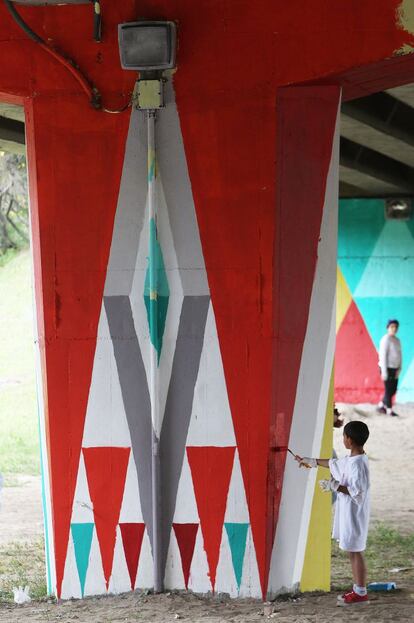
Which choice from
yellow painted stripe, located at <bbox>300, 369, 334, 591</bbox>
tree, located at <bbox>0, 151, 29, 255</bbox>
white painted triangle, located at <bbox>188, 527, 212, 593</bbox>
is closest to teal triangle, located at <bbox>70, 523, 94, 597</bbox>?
white painted triangle, located at <bbox>188, 527, 212, 593</bbox>

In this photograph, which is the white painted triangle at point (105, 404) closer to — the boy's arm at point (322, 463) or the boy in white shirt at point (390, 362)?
the boy's arm at point (322, 463)

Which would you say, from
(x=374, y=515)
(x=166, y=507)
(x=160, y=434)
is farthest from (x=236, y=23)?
(x=374, y=515)

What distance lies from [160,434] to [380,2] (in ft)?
11.1

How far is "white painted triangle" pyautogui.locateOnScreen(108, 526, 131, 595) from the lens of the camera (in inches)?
263

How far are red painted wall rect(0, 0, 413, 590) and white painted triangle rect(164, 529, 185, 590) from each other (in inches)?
23.3

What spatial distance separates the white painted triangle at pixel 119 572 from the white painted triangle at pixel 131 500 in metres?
0.12

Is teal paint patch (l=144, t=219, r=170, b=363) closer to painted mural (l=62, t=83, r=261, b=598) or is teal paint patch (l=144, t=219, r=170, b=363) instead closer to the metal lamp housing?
painted mural (l=62, t=83, r=261, b=598)

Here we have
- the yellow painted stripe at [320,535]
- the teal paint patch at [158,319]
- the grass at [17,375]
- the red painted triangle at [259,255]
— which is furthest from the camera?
the grass at [17,375]

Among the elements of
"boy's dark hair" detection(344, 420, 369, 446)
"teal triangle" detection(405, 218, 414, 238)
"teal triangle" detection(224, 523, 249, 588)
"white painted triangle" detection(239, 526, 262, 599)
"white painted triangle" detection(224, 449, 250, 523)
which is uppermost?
"teal triangle" detection(405, 218, 414, 238)

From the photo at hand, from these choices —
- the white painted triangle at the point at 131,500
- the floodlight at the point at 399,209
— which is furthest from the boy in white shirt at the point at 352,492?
the floodlight at the point at 399,209

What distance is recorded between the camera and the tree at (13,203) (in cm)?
2864

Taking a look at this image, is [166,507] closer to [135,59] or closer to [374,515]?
[135,59]

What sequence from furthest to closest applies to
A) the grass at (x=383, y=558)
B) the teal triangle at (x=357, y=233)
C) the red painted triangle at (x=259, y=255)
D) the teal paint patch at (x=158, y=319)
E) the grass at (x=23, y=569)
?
the teal triangle at (x=357, y=233) → the grass at (x=383, y=558) → the grass at (x=23, y=569) → the teal paint patch at (x=158, y=319) → the red painted triangle at (x=259, y=255)

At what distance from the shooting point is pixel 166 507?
262 inches
